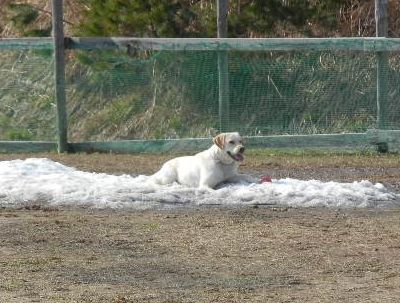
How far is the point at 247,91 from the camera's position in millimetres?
19469

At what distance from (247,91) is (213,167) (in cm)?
530

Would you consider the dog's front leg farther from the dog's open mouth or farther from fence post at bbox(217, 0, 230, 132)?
fence post at bbox(217, 0, 230, 132)

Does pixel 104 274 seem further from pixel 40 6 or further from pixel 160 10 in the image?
pixel 40 6

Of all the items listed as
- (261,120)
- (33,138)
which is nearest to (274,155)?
(261,120)

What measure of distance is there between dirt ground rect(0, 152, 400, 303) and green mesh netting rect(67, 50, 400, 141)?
20.4 ft

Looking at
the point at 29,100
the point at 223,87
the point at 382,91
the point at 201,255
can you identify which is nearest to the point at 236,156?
the point at 201,255

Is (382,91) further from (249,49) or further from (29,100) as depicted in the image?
(29,100)

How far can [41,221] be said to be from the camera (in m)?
12.4

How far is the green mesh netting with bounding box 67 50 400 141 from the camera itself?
63.6 ft

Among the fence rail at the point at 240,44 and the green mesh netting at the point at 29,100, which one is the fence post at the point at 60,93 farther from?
the green mesh netting at the point at 29,100

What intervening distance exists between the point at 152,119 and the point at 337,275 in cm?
1107

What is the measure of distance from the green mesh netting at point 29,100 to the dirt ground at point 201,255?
6.99m

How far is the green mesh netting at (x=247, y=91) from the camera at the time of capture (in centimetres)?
1938

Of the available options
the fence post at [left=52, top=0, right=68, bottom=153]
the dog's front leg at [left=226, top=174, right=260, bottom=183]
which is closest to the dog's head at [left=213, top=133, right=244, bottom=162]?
the dog's front leg at [left=226, top=174, right=260, bottom=183]
